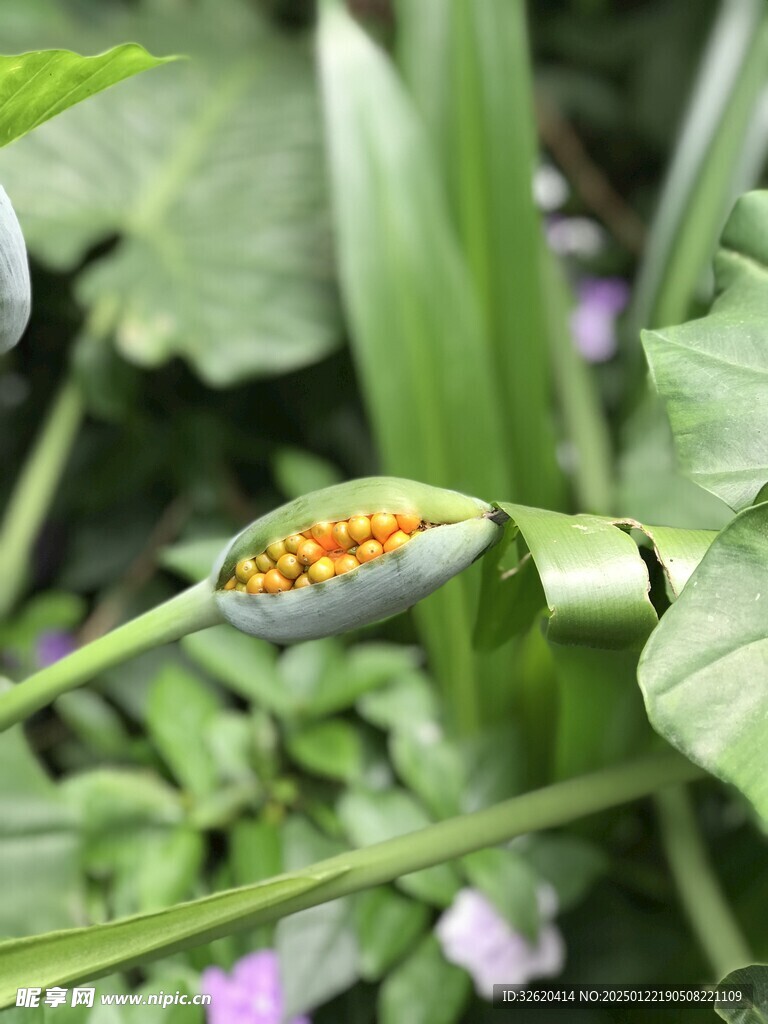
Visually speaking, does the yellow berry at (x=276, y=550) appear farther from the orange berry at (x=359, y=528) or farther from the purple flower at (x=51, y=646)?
the purple flower at (x=51, y=646)

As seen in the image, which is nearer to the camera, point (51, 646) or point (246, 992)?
point (246, 992)

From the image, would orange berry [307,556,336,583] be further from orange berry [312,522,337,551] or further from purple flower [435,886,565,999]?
purple flower [435,886,565,999]

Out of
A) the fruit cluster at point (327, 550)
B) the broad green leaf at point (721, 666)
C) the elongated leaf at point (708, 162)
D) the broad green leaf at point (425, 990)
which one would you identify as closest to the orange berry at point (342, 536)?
the fruit cluster at point (327, 550)

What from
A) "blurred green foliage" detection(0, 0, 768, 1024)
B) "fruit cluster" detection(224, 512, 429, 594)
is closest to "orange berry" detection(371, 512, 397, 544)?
"fruit cluster" detection(224, 512, 429, 594)

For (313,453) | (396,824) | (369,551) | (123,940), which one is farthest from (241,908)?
(313,453)

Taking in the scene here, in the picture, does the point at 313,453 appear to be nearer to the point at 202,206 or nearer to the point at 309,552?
the point at 202,206
